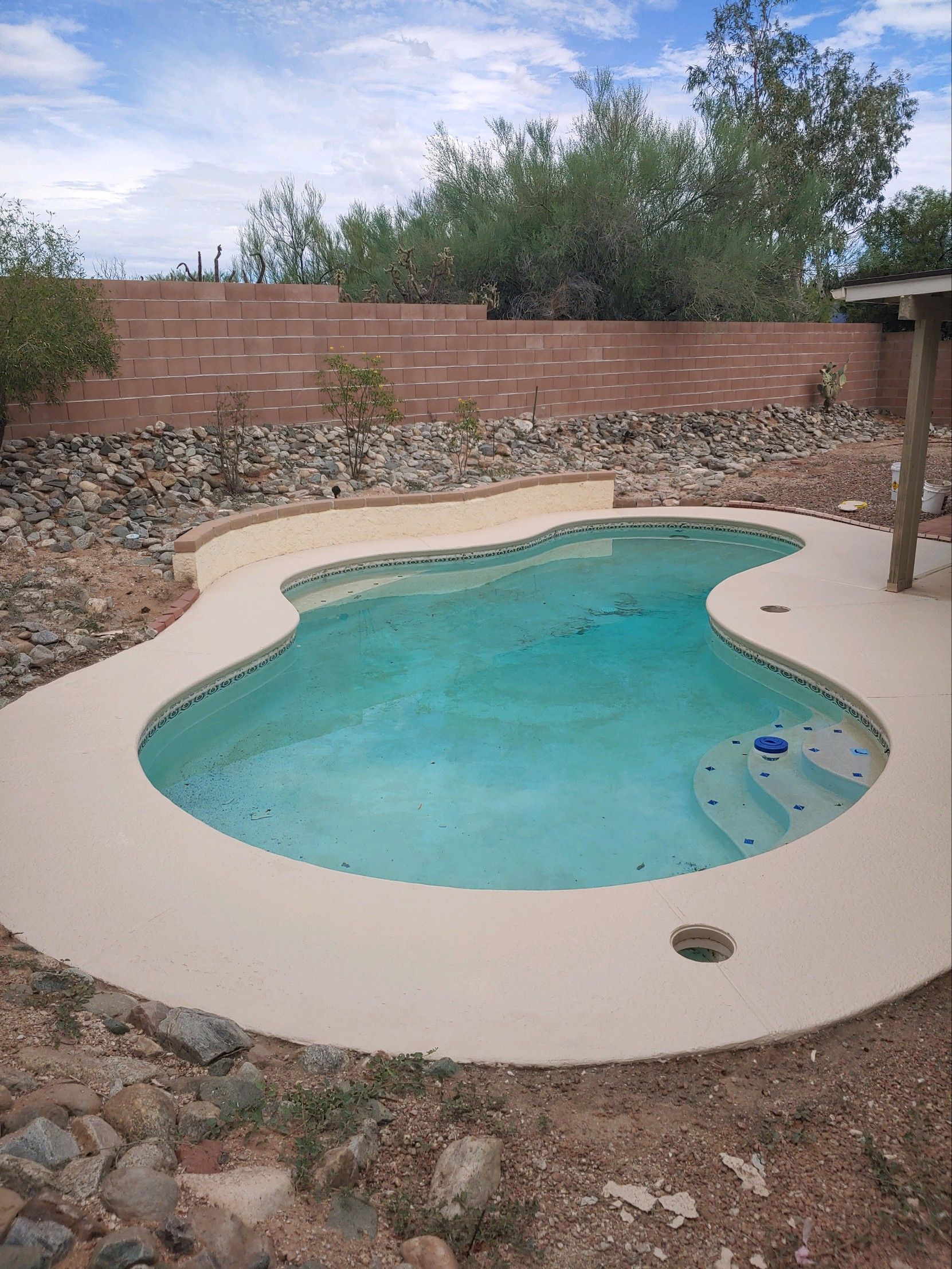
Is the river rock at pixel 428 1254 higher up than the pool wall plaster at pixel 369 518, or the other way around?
the pool wall plaster at pixel 369 518

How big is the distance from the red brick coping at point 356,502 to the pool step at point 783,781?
4.49 meters

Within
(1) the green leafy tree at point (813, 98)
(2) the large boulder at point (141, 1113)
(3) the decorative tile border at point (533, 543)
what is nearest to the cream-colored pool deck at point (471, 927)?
(2) the large boulder at point (141, 1113)

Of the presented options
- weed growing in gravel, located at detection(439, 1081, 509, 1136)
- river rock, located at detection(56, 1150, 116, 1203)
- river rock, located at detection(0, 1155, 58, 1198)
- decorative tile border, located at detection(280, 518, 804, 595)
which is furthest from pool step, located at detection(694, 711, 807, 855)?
decorative tile border, located at detection(280, 518, 804, 595)

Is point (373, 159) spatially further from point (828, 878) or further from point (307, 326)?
point (828, 878)

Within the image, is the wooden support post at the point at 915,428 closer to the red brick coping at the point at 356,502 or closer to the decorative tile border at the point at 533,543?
the decorative tile border at the point at 533,543

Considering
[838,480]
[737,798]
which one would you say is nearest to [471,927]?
[737,798]

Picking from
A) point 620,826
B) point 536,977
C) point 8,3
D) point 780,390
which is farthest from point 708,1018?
point 780,390

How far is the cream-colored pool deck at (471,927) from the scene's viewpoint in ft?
8.87

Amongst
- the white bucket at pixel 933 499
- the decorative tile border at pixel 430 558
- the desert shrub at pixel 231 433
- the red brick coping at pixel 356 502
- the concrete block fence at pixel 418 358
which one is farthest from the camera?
the concrete block fence at pixel 418 358

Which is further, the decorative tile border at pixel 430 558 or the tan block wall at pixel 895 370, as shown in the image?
the tan block wall at pixel 895 370

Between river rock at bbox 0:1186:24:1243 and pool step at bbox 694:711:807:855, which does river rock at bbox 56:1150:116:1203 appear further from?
pool step at bbox 694:711:807:855

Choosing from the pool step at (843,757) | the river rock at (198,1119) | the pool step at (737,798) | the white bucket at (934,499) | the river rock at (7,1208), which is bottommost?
the pool step at (737,798)

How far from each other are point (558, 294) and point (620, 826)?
12367 mm

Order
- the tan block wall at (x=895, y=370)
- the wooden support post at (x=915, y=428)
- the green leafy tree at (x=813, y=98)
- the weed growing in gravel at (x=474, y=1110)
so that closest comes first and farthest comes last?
the weed growing in gravel at (x=474, y=1110) → the wooden support post at (x=915, y=428) → the tan block wall at (x=895, y=370) → the green leafy tree at (x=813, y=98)
